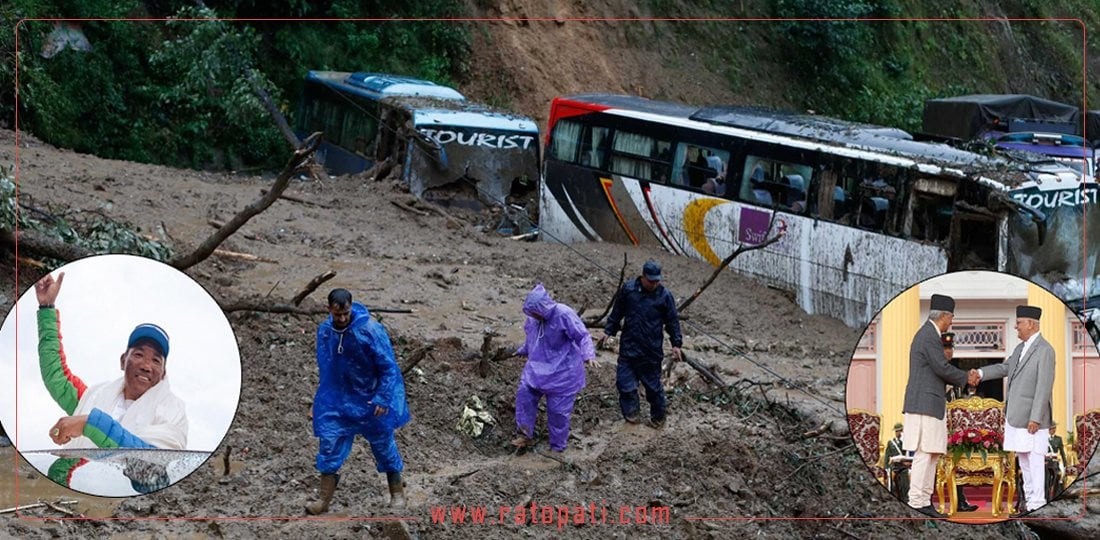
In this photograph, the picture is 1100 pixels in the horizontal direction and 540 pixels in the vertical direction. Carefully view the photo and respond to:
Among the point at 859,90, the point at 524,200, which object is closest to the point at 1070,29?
the point at 859,90

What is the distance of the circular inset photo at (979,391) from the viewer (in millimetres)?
5383

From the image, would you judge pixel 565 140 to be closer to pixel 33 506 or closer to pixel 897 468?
pixel 33 506

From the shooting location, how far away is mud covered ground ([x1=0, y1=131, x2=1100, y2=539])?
8.37 m

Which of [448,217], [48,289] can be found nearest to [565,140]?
[448,217]

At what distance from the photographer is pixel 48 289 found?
251 inches

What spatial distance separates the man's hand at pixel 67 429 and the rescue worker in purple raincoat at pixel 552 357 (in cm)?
353

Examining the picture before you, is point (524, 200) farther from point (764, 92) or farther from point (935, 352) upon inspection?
point (935, 352)

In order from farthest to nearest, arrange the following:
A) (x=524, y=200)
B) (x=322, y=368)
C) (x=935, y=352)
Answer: (x=524, y=200) → (x=322, y=368) → (x=935, y=352)

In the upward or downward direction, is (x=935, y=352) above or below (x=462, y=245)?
above

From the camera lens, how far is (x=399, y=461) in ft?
27.0

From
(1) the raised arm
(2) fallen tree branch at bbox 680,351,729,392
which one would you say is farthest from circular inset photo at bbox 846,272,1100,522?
(2) fallen tree branch at bbox 680,351,729,392

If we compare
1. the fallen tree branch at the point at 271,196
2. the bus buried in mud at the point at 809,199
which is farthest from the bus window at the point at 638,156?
the fallen tree branch at the point at 271,196

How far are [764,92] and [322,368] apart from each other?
2341 centimetres

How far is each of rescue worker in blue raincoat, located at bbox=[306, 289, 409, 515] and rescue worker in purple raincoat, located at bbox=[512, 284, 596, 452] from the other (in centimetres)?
153
